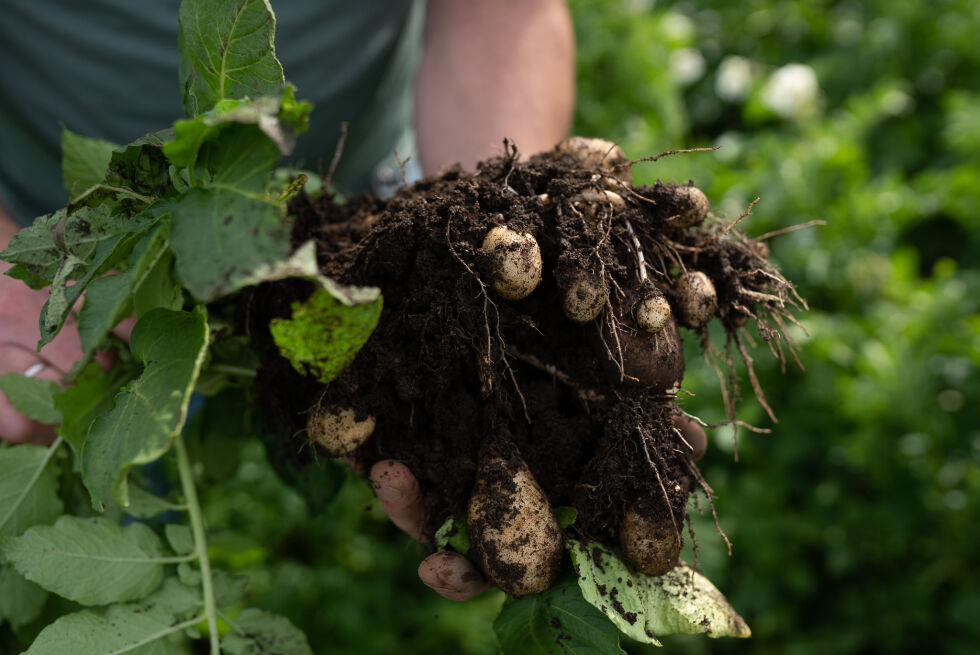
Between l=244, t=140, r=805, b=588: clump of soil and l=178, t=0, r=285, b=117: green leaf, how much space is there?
1.01ft

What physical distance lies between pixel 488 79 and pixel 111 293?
148 centimetres

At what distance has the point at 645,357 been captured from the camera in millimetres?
1223

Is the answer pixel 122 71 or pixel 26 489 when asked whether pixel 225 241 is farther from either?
pixel 122 71

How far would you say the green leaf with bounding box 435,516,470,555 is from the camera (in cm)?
121

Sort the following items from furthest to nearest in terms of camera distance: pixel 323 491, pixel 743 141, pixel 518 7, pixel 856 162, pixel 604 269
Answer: pixel 743 141 < pixel 856 162 < pixel 518 7 < pixel 323 491 < pixel 604 269

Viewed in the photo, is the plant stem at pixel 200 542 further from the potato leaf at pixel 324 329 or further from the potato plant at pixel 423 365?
the potato leaf at pixel 324 329

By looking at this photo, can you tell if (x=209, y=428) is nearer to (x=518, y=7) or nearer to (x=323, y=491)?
(x=323, y=491)

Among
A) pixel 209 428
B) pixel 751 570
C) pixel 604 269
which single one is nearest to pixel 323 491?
pixel 209 428

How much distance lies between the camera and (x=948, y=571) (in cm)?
272

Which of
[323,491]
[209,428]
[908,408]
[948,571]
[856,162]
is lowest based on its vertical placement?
[948,571]

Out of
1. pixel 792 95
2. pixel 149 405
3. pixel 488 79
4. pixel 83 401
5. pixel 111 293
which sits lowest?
pixel 792 95

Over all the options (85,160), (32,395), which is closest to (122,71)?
(85,160)

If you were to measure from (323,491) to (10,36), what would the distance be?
139cm

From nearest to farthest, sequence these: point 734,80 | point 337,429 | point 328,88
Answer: point 337,429
point 328,88
point 734,80
